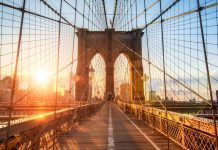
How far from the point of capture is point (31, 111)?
2755cm

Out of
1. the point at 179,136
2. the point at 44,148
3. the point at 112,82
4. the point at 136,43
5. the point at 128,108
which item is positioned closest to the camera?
the point at 44,148

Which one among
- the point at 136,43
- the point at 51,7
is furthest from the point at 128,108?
the point at 136,43

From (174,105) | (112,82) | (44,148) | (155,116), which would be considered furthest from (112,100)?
(44,148)

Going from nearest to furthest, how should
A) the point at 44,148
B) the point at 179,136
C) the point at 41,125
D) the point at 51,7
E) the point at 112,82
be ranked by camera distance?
1. the point at 41,125
2. the point at 44,148
3. the point at 179,136
4. the point at 51,7
5. the point at 112,82

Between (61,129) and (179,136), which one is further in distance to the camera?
(61,129)

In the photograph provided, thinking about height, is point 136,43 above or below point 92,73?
above

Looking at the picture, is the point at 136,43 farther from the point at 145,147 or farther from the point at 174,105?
the point at 145,147

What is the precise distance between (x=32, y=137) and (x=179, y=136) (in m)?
3.44

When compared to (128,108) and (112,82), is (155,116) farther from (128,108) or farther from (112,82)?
(112,82)

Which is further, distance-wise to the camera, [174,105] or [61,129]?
[174,105]

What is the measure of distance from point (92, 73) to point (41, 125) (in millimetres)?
24999

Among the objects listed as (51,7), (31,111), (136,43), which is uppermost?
(136,43)

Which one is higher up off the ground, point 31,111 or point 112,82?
point 112,82

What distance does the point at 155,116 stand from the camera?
7.53 metres
